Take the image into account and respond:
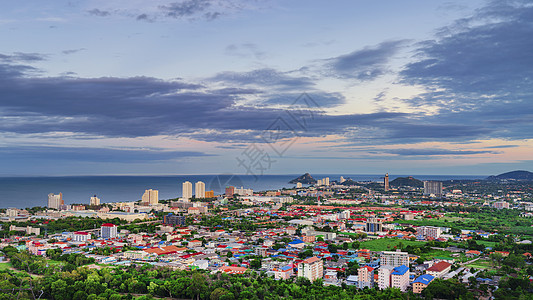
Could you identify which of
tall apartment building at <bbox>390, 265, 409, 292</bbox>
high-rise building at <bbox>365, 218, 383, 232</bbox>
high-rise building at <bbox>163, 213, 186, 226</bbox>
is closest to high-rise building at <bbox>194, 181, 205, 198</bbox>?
high-rise building at <bbox>163, 213, 186, 226</bbox>

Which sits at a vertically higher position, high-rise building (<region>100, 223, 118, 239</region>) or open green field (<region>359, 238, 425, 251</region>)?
high-rise building (<region>100, 223, 118, 239</region>)

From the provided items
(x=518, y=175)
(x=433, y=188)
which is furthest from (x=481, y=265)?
(x=518, y=175)

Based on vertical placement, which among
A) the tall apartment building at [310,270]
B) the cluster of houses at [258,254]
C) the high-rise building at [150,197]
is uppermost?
the high-rise building at [150,197]

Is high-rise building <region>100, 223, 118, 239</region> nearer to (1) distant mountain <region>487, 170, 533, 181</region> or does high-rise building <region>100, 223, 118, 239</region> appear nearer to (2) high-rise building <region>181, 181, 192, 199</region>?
(2) high-rise building <region>181, 181, 192, 199</region>

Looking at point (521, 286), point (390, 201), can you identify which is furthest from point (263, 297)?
point (390, 201)

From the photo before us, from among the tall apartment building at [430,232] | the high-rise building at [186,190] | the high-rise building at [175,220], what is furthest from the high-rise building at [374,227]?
the high-rise building at [186,190]

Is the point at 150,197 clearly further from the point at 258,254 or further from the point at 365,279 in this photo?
the point at 365,279

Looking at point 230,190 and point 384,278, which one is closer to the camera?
point 384,278

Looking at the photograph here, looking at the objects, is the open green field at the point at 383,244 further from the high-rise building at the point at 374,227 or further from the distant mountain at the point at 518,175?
the distant mountain at the point at 518,175
